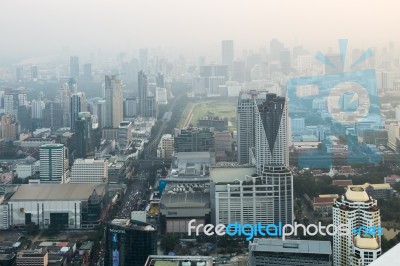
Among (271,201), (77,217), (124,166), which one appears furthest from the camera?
(124,166)

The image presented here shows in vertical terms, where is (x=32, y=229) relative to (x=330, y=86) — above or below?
below

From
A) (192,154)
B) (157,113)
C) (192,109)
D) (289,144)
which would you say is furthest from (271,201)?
(157,113)

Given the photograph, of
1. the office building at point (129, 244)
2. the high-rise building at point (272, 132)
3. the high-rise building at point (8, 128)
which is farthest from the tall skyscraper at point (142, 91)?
the office building at point (129, 244)

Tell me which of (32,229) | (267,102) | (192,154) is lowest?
(32,229)

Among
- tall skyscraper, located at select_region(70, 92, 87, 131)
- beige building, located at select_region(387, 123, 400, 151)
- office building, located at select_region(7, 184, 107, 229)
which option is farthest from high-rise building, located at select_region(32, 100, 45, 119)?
beige building, located at select_region(387, 123, 400, 151)

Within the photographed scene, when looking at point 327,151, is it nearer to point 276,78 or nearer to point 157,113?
point 276,78

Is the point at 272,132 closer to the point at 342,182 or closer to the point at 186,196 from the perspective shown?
the point at 342,182

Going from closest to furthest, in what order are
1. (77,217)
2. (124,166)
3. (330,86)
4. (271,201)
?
1. (271,201)
2. (77,217)
3. (330,86)
4. (124,166)
